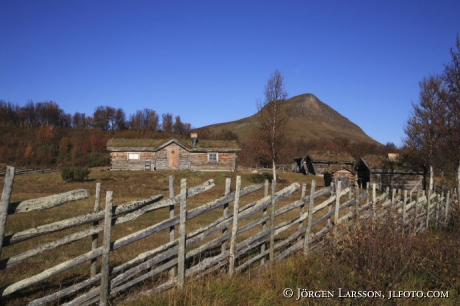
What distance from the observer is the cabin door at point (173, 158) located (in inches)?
1558

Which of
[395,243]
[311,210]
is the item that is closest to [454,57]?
[311,210]

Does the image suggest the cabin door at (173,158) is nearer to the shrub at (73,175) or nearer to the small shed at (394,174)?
the shrub at (73,175)

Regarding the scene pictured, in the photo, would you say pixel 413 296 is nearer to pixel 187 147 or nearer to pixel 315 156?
pixel 187 147

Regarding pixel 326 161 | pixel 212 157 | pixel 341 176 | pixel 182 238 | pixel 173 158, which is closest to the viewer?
pixel 182 238

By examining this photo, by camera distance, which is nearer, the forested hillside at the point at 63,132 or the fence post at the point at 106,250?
the fence post at the point at 106,250

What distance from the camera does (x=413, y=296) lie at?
4.79m

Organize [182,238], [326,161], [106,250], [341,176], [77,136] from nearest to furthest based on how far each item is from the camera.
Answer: [106,250], [182,238], [341,176], [326,161], [77,136]

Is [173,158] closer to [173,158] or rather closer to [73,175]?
[173,158]

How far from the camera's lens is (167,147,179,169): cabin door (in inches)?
1558

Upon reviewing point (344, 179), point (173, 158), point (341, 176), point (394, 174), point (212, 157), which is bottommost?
point (344, 179)

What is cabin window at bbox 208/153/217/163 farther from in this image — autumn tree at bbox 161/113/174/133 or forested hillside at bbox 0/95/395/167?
autumn tree at bbox 161/113/174/133

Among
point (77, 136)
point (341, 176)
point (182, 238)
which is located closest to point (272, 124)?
point (341, 176)

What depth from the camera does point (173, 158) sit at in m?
39.6

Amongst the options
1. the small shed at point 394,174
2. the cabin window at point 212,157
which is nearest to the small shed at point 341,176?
the small shed at point 394,174
